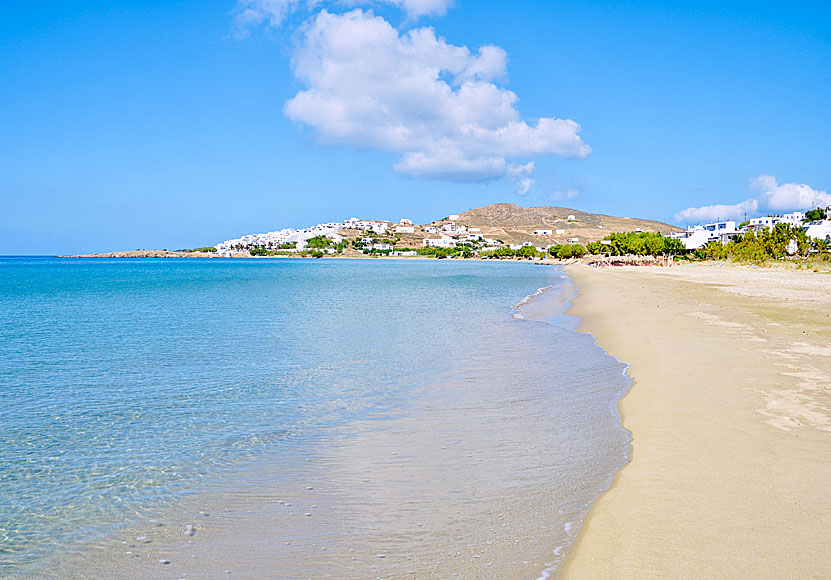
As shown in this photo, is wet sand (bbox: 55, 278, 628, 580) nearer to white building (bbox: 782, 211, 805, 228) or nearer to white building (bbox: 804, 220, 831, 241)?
white building (bbox: 804, 220, 831, 241)

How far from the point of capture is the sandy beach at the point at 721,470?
378 cm

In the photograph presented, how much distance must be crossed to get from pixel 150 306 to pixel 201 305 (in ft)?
7.59

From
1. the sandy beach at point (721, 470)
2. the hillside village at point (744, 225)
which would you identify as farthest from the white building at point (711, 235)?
the sandy beach at point (721, 470)

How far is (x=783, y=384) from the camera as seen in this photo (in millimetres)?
8445

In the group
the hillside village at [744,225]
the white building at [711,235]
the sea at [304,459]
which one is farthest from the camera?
the white building at [711,235]

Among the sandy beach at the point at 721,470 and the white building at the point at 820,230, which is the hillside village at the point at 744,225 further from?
the sandy beach at the point at 721,470

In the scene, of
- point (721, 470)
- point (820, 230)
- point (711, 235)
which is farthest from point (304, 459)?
point (711, 235)

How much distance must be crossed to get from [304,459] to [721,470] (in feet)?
13.4

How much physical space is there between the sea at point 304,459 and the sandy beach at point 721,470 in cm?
34

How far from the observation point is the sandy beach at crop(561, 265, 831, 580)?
3.78m

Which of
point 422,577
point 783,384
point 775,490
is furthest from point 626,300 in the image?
point 422,577

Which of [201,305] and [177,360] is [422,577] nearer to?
[177,360]

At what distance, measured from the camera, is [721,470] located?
5.34 metres

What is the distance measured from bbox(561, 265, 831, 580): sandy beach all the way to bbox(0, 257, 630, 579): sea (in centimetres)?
34
